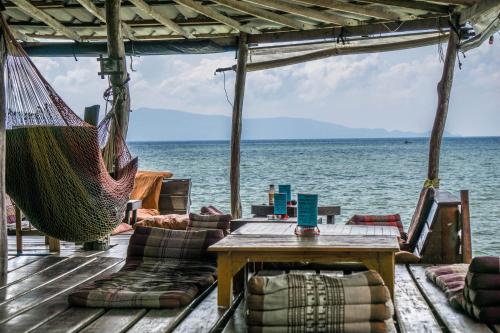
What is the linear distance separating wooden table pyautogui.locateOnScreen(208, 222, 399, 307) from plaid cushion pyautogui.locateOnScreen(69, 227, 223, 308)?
0.30 m

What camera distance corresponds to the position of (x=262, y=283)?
140 inches

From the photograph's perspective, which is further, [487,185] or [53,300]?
[487,185]

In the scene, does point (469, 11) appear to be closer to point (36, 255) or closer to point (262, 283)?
point (262, 283)

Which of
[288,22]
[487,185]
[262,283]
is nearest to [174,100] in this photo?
[487,185]

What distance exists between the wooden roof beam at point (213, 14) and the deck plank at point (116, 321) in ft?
A: 9.84

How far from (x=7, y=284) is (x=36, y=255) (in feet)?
4.22

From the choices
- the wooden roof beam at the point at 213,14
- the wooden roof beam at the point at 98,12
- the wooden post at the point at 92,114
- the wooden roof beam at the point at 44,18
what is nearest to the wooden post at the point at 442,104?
the wooden roof beam at the point at 213,14

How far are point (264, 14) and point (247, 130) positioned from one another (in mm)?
73575

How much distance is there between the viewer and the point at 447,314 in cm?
409

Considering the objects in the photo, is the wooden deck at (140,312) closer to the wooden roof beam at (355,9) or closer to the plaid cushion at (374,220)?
the plaid cushion at (374,220)

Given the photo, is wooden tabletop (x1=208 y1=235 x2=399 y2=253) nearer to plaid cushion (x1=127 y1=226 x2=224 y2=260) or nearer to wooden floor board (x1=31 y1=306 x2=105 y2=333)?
wooden floor board (x1=31 y1=306 x2=105 y2=333)

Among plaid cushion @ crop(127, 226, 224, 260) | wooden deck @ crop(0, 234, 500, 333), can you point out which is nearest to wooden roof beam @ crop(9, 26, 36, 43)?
wooden deck @ crop(0, 234, 500, 333)

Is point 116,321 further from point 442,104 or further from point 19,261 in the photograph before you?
point 442,104

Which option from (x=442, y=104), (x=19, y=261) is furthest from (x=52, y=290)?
(x=442, y=104)
